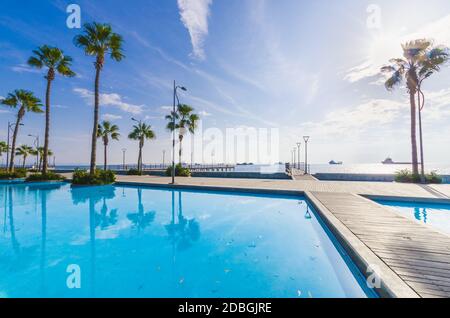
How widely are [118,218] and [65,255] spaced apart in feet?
11.5

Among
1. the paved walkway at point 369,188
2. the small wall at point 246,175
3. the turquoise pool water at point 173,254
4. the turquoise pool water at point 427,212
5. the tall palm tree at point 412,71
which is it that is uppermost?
the tall palm tree at point 412,71

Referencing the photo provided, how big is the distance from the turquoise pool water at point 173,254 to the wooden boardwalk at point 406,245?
668mm

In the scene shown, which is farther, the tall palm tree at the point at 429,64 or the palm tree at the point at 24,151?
the palm tree at the point at 24,151

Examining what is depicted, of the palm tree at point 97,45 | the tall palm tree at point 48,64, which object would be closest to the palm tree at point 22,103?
the tall palm tree at point 48,64

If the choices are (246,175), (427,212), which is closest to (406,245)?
(427,212)

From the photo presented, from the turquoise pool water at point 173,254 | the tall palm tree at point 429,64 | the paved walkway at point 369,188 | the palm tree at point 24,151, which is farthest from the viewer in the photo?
the palm tree at point 24,151

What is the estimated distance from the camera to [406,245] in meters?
4.18

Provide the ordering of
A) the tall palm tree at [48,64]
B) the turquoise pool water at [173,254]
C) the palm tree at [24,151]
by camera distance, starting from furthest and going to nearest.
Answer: the palm tree at [24,151] → the tall palm tree at [48,64] → the turquoise pool water at [173,254]

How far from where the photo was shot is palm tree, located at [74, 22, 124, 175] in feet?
55.5

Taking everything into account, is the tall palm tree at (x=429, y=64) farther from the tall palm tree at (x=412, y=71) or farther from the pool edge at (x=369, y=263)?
the pool edge at (x=369, y=263)

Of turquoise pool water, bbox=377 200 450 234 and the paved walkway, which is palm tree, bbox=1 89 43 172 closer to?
the paved walkway

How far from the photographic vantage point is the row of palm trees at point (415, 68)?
15.4 meters

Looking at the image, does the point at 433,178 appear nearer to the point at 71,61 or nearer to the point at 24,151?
the point at 71,61

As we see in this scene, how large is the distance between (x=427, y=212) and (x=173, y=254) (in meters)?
10.7
